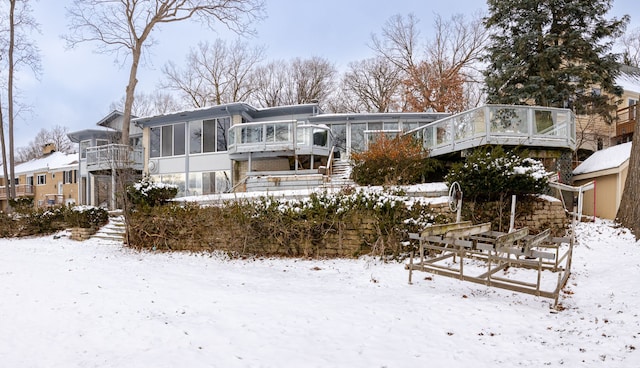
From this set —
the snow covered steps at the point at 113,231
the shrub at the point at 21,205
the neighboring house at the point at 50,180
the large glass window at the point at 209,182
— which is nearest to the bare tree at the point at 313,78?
the large glass window at the point at 209,182

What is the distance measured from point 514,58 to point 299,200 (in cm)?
1286

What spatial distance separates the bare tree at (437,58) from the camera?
26.4 meters

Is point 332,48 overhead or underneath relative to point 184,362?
overhead

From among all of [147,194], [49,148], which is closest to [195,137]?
[147,194]

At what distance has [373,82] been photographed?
33.1 m

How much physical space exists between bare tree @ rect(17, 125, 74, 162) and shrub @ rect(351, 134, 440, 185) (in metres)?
49.3

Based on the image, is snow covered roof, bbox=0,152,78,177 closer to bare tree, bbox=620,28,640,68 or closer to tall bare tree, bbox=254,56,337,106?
tall bare tree, bbox=254,56,337,106

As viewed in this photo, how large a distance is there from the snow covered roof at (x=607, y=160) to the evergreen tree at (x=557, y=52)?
A: 3187mm

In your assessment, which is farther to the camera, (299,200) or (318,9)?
(318,9)

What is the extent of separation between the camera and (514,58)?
53.7 ft

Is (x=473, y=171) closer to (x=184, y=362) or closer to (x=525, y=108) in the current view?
(x=525, y=108)

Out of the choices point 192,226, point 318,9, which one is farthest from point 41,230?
point 318,9

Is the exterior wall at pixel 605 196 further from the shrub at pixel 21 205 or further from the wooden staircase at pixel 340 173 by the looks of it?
the shrub at pixel 21 205

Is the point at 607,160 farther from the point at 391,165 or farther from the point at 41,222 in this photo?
the point at 41,222
